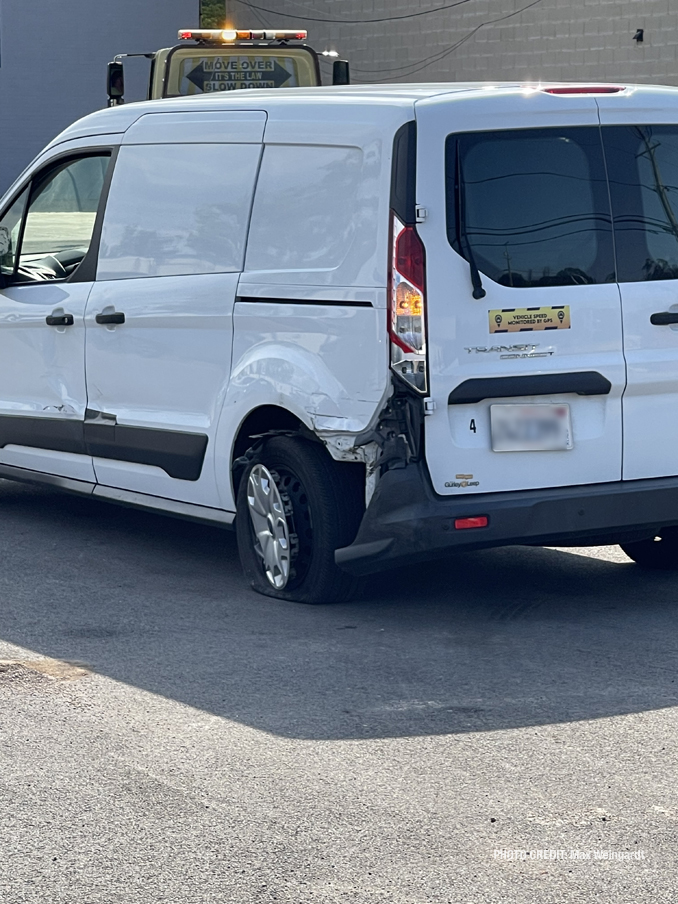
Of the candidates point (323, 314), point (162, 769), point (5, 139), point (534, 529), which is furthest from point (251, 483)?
point (5, 139)

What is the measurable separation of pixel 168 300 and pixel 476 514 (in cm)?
188

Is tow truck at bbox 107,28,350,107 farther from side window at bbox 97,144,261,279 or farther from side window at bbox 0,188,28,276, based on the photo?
side window at bbox 97,144,261,279

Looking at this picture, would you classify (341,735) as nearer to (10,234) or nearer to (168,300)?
(168,300)

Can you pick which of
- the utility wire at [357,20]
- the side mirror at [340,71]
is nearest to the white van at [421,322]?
the side mirror at [340,71]

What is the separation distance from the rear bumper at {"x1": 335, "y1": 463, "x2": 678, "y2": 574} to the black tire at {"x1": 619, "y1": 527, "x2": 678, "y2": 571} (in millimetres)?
897

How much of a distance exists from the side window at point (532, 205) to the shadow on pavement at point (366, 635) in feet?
4.50

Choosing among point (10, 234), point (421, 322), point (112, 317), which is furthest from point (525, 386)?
point (10, 234)

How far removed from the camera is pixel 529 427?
19.3 feet

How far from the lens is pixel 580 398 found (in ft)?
19.5

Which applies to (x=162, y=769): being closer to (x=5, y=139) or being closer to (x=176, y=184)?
(x=176, y=184)

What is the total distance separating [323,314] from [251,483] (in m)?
0.86

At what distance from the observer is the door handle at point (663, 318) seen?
19.7 feet

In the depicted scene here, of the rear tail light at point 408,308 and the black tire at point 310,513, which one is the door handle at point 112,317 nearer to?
the black tire at point 310,513

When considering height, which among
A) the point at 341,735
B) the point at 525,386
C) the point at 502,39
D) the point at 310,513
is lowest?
the point at 341,735
